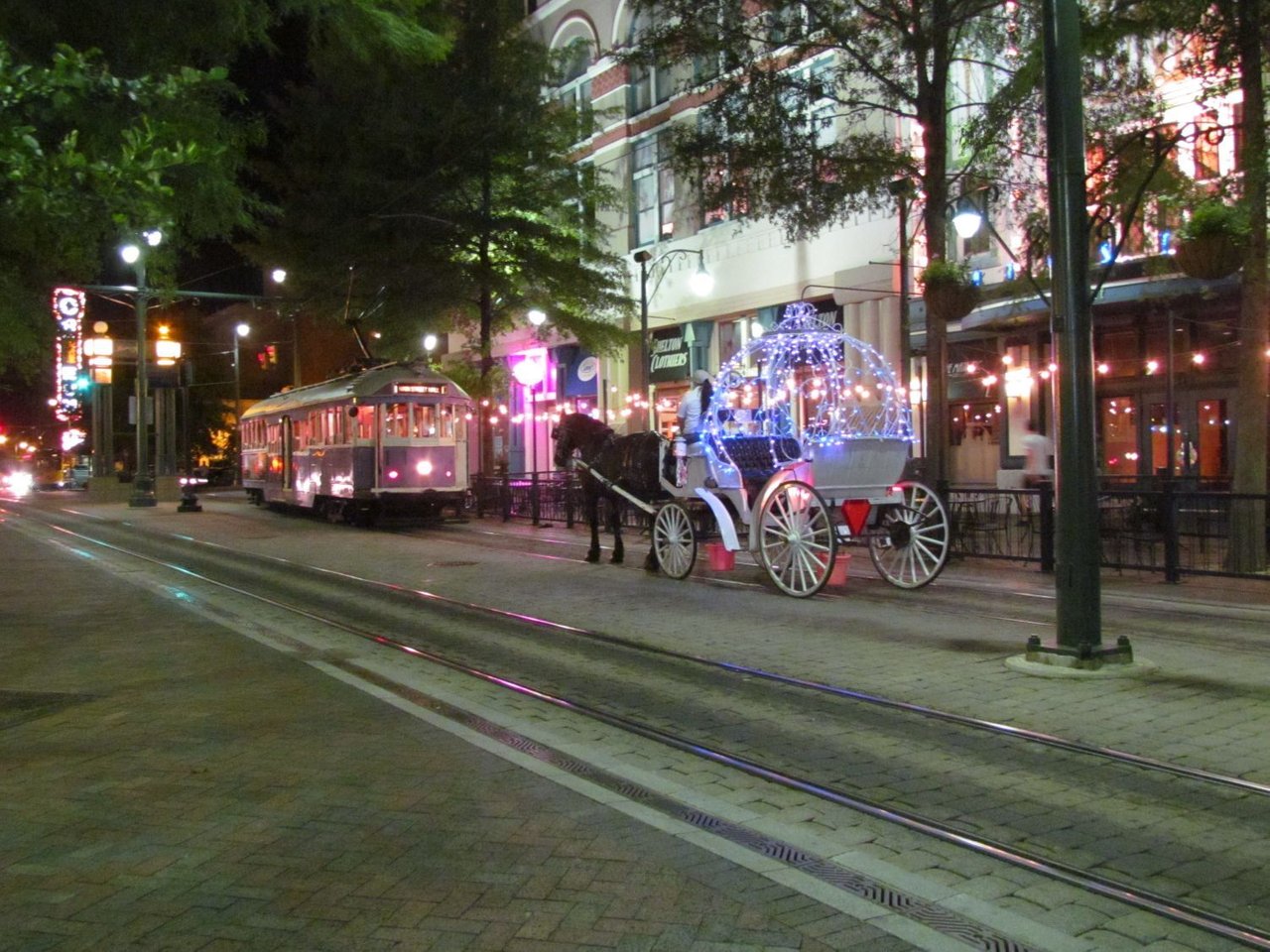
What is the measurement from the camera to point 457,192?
25766 mm

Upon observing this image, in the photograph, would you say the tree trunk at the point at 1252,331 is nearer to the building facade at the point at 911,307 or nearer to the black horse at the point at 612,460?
the building facade at the point at 911,307

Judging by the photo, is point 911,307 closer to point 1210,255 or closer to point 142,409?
point 1210,255

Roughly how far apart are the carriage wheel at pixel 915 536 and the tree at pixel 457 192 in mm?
14652

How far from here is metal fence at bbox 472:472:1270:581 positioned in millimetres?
12234

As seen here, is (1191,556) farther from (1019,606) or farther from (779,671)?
(779,671)

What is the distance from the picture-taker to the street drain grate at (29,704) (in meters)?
6.89

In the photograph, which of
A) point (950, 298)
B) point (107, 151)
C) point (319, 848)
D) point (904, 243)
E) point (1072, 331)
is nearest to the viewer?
point (319, 848)

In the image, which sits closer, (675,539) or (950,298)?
(675,539)

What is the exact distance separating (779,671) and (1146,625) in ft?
12.4

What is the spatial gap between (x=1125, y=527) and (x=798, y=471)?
14.5 ft

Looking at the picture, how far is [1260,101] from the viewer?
1198cm

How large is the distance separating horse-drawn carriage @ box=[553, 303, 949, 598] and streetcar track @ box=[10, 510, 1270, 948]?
115 inches

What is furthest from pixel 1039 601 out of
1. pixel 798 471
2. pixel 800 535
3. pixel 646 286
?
pixel 646 286

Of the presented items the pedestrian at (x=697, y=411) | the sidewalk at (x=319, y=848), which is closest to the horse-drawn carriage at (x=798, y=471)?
the pedestrian at (x=697, y=411)
